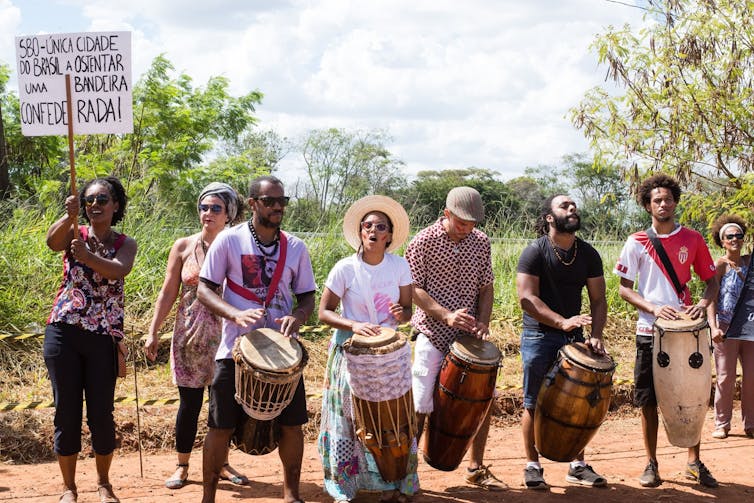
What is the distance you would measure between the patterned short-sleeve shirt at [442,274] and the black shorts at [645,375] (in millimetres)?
1271

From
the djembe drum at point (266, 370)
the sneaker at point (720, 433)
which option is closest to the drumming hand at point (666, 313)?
the sneaker at point (720, 433)

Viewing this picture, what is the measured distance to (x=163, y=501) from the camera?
578cm

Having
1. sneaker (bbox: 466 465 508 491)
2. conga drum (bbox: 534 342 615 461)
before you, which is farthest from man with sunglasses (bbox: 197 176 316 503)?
conga drum (bbox: 534 342 615 461)

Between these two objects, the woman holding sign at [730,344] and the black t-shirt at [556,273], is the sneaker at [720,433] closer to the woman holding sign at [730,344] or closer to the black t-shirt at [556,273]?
the woman holding sign at [730,344]

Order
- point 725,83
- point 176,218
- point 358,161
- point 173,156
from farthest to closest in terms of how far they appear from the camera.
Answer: point 358,161 → point 173,156 → point 176,218 → point 725,83

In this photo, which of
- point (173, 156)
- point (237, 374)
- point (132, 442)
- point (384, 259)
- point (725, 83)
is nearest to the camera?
point (237, 374)

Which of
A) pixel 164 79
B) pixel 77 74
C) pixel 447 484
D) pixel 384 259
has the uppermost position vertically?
pixel 164 79

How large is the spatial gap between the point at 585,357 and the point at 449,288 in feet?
3.32

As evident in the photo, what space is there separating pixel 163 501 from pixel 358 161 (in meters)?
36.8

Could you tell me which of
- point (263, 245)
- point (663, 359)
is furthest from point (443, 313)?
point (663, 359)

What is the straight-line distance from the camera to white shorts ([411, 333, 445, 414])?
5.96 metres

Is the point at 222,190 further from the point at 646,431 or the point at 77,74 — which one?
the point at 646,431

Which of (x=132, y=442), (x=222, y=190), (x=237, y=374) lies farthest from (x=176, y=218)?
(x=237, y=374)

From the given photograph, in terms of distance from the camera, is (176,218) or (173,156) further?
(173,156)
